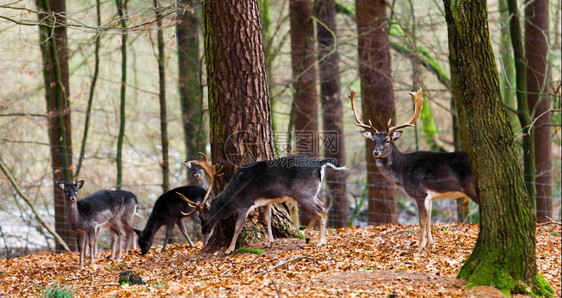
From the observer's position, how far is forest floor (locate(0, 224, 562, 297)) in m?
6.98

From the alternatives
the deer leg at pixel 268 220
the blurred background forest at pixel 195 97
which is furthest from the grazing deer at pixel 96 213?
the deer leg at pixel 268 220

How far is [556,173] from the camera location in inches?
750

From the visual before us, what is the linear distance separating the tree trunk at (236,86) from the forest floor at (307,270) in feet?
3.81

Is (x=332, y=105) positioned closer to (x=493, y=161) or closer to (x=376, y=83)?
(x=376, y=83)

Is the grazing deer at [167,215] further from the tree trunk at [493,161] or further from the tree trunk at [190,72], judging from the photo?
the tree trunk at [493,161]

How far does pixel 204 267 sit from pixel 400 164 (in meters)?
3.25

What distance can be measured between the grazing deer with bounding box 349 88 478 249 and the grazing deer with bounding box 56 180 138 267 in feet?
15.9

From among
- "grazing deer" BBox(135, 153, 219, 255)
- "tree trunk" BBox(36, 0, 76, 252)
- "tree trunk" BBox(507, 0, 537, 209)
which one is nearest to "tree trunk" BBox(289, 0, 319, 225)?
"grazing deer" BBox(135, 153, 219, 255)

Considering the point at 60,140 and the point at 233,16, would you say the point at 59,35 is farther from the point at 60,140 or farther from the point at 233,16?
the point at 233,16

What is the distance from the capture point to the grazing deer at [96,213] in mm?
10867

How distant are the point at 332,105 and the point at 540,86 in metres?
5.46

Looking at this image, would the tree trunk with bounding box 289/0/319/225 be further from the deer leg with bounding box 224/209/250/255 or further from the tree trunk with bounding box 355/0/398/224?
the deer leg with bounding box 224/209/250/255

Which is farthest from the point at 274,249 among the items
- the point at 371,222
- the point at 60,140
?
the point at 60,140

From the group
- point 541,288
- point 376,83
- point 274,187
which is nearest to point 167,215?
point 274,187
